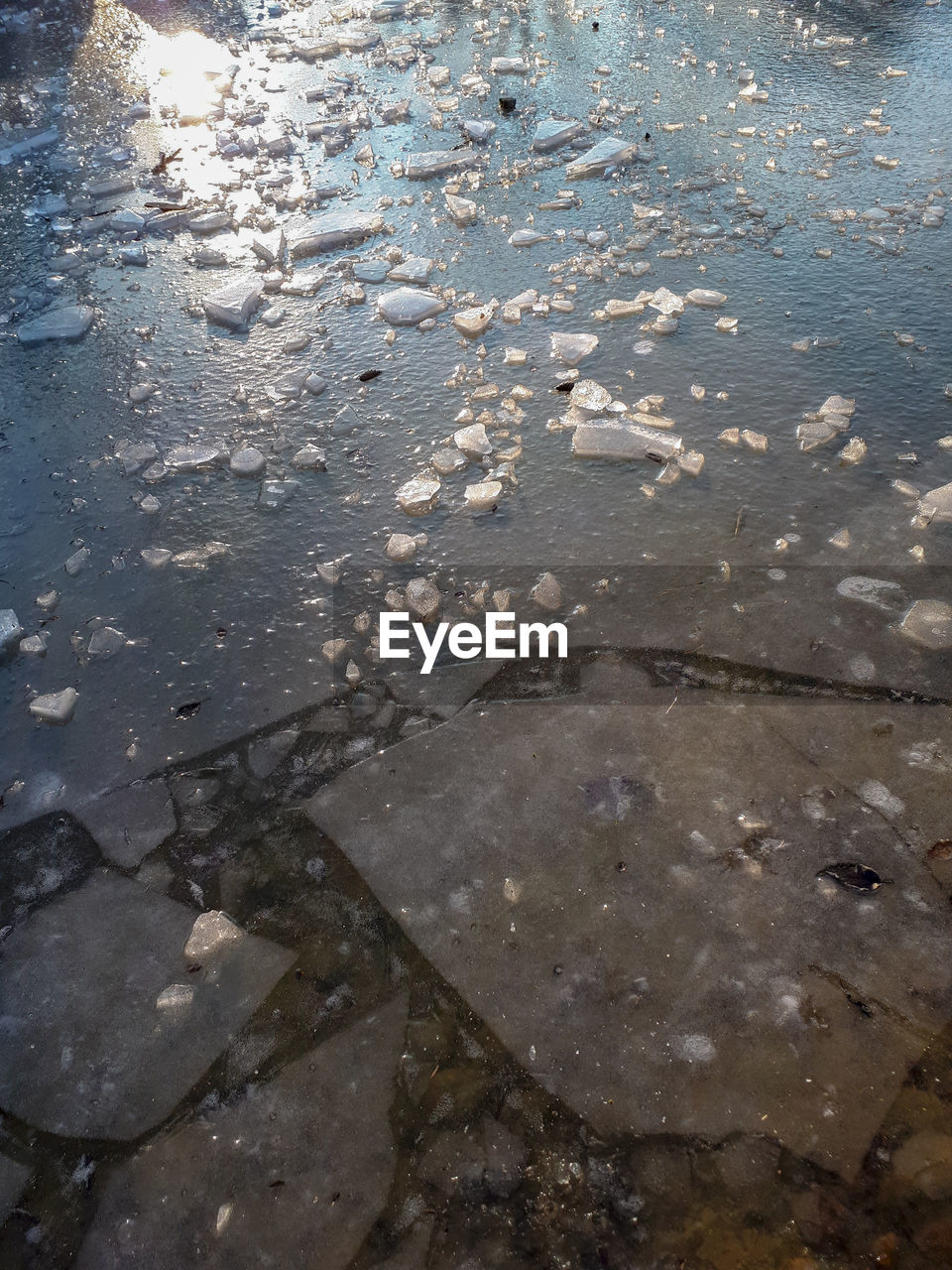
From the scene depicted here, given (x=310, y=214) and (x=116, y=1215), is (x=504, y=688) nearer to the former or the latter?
(x=116, y=1215)

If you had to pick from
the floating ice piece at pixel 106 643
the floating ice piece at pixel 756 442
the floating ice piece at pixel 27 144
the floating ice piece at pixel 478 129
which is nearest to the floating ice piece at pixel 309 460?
the floating ice piece at pixel 106 643

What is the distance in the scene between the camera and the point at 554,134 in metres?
4.86

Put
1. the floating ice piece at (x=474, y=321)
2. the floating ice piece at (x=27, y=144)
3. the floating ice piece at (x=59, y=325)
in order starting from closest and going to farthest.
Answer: the floating ice piece at (x=474, y=321) → the floating ice piece at (x=59, y=325) → the floating ice piece at (x=27, y=144)

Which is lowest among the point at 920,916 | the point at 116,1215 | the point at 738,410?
the point at 116,1215

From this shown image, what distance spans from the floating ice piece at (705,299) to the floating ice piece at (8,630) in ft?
9.91

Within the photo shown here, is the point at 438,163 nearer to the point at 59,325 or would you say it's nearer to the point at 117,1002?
the point at 59,325

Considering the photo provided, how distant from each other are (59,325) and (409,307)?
1706 mm

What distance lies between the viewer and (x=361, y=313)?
3.79 m

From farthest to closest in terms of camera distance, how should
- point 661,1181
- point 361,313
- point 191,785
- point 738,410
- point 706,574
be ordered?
point 361,313 → point 738,410 → point 706,574 → point 191,785 → point 661,1181

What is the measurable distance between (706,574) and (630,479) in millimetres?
528

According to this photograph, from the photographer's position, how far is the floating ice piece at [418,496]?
2842 mm

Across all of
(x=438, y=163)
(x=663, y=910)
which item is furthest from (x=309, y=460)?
(x=438, y=163)

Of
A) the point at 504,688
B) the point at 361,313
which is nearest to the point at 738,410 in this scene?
the point at 504,688

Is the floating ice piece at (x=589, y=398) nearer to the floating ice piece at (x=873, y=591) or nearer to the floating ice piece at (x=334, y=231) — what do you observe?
the floating ice piece at (x=873, y=591)
